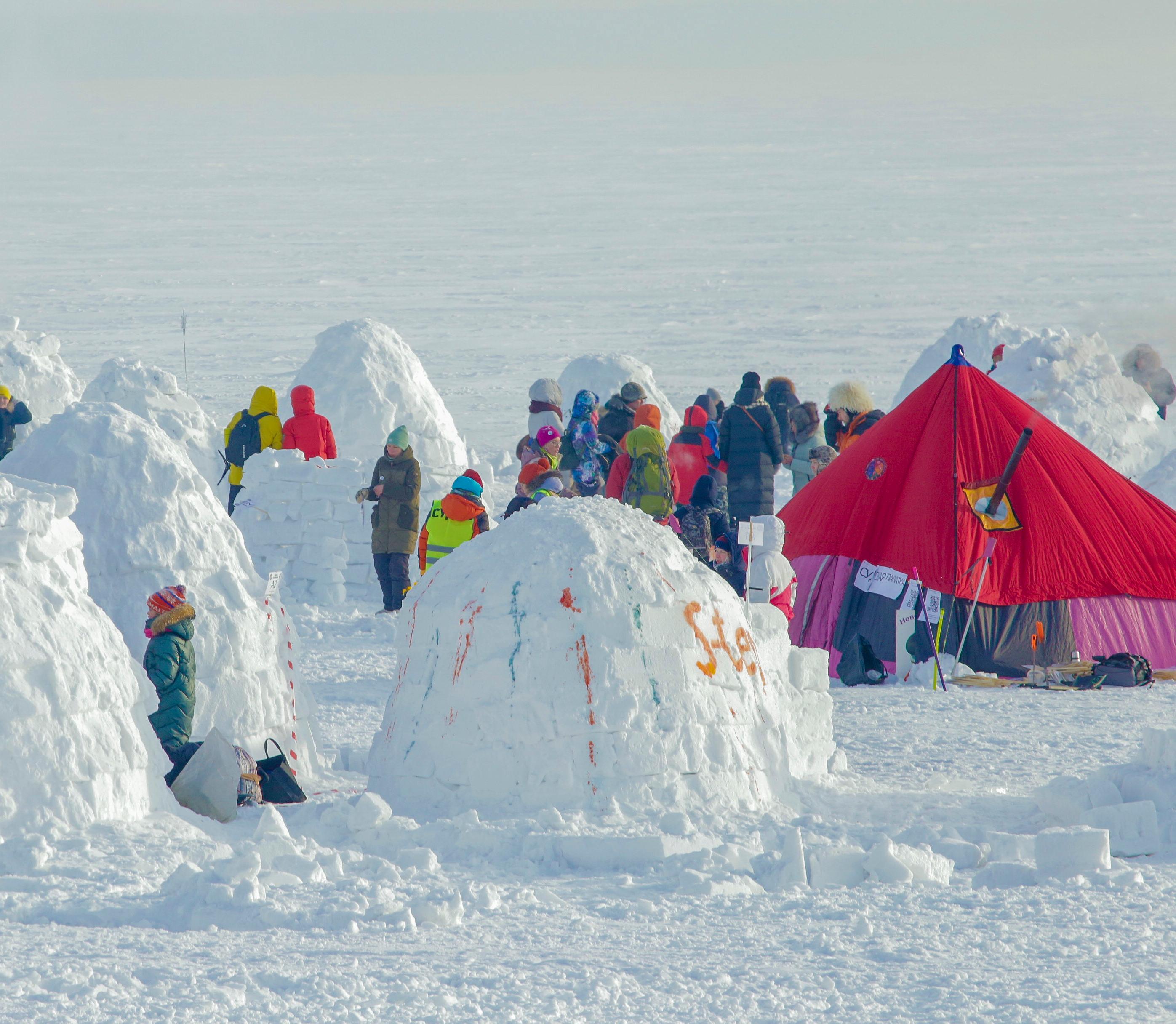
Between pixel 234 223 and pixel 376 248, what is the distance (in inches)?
416

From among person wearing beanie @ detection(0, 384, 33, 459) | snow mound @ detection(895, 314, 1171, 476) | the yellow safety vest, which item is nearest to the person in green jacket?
the yellow safety vest

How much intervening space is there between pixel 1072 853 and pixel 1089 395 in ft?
38.3

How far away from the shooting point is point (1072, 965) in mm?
4430

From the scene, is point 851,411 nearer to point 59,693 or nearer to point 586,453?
point 586,453

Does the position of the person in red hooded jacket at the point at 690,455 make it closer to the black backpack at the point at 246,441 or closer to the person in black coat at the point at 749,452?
the person in black coat at the point at 749,452

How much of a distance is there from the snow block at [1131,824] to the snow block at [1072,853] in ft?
1.23

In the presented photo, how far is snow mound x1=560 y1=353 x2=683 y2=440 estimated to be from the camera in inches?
643

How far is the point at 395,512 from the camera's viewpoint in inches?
413

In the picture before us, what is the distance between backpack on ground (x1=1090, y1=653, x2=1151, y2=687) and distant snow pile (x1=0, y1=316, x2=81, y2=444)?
11.8m

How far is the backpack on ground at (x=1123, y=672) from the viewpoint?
8938mm

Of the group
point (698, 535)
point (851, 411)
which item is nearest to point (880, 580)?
point (698, 535)

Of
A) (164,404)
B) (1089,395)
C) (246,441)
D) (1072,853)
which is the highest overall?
(1089,395)

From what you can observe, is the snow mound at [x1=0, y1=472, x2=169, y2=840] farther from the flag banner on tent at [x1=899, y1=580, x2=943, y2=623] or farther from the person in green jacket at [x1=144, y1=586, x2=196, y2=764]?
the flag banner on tent at [x1=899, y1=580, x2=943, y2=623]

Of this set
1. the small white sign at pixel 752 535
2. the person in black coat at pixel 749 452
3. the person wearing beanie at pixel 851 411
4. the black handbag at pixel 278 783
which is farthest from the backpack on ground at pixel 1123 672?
the black handbag at pixel 278 783
